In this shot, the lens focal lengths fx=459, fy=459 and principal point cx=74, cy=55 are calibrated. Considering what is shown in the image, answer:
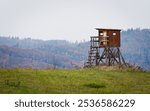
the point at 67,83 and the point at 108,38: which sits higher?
the point at 108,38

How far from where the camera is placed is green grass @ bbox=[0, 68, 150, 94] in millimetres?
30375

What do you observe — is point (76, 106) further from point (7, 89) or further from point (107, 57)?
point (107, 57)

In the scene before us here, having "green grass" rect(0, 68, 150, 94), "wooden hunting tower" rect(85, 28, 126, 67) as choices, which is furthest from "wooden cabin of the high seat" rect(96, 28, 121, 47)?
"green grass" rect(0, 68, 150, 94)

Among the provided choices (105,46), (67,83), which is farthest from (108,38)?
(67,83)

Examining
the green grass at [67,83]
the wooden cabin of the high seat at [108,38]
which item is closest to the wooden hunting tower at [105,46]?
the wooden cabin of the high seat at [108,38]

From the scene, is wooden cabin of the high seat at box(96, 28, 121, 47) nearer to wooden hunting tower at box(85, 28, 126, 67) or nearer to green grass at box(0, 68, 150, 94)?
wooden hunting tower at box(85, 28, 126, 67)

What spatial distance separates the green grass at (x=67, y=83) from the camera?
99.7ft

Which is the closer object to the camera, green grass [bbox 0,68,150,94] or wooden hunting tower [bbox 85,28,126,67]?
green grass [bbox 0,68,150,94]

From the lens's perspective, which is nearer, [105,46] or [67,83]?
[67,83]

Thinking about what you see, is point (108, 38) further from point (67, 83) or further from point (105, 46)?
point (67, 83)

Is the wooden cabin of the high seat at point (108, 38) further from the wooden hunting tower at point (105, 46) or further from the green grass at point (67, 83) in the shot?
the green grass at point (67, 83)

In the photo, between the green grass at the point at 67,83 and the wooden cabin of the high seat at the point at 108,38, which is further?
the wooden cabin of the high seat at the point at 108,38

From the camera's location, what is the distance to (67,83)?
33750 millimetres

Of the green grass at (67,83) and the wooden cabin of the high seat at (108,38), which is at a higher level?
the wooden cabin of the high seat at (108,38)
